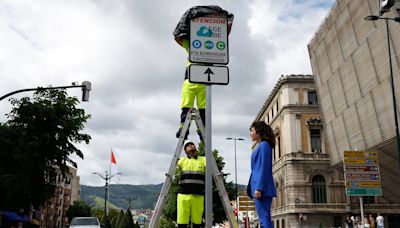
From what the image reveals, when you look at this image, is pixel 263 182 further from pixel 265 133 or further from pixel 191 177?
pixel 191 177

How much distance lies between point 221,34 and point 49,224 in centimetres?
8584

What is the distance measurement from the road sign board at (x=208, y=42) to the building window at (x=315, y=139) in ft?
160

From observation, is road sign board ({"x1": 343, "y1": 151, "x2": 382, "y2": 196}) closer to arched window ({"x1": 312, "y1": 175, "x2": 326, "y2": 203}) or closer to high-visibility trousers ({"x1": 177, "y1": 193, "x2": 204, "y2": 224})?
high-visibility trousers ({"x1": 177, "y1": 193, "x2": 204, "y2": 224})

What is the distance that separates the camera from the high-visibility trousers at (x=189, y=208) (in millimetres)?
6359

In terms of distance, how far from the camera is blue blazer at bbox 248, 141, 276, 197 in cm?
528

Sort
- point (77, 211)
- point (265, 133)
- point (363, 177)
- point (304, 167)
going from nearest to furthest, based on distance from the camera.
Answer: point (265, 133) < point (363, 177) < point (304, 167) < point (77, 211)

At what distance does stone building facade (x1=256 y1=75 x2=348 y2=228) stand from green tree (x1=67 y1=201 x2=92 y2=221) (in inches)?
2100

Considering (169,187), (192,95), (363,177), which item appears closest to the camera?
(169,187)

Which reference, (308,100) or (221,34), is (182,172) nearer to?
(221,34)

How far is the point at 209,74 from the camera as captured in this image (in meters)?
5.21

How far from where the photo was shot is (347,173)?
1603 centimetres

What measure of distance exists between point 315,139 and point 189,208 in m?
48.2

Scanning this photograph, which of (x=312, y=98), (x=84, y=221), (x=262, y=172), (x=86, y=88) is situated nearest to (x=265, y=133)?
(x=262, y=172)

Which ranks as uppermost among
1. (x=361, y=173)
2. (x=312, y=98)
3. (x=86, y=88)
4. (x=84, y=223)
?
(x=312, y=98)
